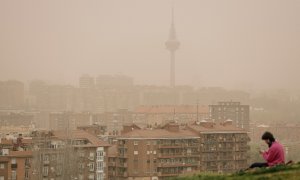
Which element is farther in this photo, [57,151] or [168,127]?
[168,127]

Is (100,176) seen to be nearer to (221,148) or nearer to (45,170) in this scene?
(45,170)

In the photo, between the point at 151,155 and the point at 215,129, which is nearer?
the point at 151,155

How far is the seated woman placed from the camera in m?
8.40

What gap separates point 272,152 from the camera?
28.0ft

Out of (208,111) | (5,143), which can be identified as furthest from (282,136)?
(5,143)

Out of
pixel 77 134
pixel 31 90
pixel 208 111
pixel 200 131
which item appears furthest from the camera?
pixel 31 90

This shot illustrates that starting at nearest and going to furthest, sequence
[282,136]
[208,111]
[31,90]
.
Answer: [282,136] → [208,111] → [31,90]

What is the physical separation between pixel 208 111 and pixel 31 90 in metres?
41.7

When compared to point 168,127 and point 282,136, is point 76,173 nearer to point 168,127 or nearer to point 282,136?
point 168,127

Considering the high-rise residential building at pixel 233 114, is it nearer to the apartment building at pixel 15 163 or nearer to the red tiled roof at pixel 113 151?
the red tiled roof at pixel 113 151

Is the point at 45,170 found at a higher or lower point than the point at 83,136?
lower

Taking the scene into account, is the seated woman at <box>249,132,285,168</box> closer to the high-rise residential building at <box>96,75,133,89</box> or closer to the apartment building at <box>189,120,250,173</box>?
the apartment building at <box>189,120,250,173</box>

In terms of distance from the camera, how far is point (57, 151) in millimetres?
26141

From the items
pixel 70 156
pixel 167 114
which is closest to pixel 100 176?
pixel 70 156
